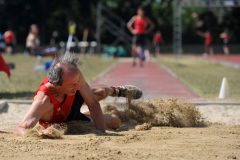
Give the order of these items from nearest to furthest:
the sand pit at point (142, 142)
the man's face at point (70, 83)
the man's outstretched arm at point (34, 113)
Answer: the sand pit at point (142, 142), the man's face at point (70, 83), the man's outstretched arm at point (34, 113)

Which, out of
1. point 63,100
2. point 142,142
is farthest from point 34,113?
point 142,142

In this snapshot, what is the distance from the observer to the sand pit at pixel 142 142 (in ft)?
19.5

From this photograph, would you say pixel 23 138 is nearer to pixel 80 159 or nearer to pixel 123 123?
pixel 80 159

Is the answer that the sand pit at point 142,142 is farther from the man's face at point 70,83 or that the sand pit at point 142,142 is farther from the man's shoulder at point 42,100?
the man's face at point 70,83

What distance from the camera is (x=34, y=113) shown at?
7.19m

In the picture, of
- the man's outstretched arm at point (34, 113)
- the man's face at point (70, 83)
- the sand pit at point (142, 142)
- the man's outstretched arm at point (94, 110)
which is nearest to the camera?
the sand pit at point (142, 142)

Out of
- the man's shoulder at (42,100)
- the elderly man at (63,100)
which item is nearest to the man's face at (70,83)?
the elderly man at (63,100)

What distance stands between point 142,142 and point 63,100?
125 centimetres

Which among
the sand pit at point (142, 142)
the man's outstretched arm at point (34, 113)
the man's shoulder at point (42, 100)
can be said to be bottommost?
the sand pit at point (142, 142)

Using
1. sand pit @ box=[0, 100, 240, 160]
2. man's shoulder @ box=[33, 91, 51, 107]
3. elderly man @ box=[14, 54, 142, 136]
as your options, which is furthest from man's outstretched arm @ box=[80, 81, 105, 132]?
man's shoulder @ box=[33, 91, 51, 107]

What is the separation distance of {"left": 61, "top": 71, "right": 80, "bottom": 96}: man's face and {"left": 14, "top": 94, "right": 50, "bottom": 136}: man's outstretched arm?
291mm

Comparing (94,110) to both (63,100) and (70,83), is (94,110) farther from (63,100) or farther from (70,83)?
(70,83)

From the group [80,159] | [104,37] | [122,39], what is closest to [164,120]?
[80,159]

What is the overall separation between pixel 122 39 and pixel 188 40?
12423 mm
